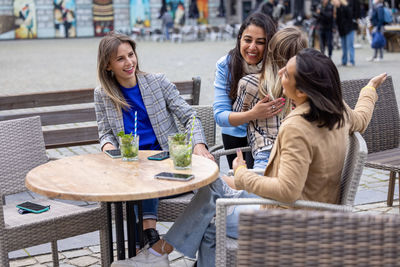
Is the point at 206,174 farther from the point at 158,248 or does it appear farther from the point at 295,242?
the point at 295,242

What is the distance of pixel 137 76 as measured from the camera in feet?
11.9

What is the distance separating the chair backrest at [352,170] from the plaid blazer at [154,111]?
1.19m

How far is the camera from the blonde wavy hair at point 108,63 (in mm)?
3439

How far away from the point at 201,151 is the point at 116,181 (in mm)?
893

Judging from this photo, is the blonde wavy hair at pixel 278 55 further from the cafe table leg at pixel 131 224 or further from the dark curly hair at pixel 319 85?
the cafe table leg at pixel 131 224

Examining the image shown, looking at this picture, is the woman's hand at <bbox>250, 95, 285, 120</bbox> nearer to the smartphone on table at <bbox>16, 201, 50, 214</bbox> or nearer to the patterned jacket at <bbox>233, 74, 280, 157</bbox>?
the patterned jacket at <bbox>233, 74, 280, 157</bbox>

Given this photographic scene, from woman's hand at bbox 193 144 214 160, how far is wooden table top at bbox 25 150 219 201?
292 millimetres

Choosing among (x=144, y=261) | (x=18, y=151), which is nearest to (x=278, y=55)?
(x=144, y=261)

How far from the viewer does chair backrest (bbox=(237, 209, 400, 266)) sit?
1517 mm

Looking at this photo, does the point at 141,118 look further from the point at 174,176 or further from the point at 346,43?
the point at 346,43

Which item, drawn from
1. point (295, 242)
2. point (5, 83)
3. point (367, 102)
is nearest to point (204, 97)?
point (5, 83)

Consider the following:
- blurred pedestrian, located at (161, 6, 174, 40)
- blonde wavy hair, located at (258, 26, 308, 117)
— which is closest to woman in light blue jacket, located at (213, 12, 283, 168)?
blonde wavy hair, located at (258, 26, 308, 117)

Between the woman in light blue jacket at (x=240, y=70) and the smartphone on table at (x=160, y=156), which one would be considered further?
the woman in light blue jacket at (x=240, y=70)

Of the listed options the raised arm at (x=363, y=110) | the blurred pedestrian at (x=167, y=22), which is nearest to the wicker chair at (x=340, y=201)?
the raised arm at (x=363, y=110)
